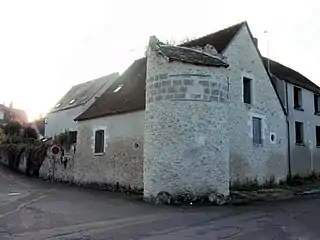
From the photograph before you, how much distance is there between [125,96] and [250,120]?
23.4 ft

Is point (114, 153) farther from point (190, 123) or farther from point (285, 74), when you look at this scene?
point (285, 74)

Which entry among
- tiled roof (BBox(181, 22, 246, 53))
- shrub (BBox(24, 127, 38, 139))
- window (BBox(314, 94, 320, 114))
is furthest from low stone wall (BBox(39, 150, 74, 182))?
window (BBox(314, 94, 320, 114))

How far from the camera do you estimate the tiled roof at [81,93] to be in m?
33.2

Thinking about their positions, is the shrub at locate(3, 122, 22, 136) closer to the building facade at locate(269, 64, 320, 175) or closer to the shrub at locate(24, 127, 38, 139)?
the shrub at locate(24, 127, 38, 139)

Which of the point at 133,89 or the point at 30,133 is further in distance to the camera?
the point at 30,133

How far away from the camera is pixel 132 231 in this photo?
9.20 metres

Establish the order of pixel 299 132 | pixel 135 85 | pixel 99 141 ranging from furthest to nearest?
pixel 299 132 < pixel 135 85 < pixel 99 141

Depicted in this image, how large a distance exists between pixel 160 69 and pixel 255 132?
7.69 meters

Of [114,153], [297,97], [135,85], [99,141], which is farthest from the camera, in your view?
[297,97]

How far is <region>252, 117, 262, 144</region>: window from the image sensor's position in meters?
21.3

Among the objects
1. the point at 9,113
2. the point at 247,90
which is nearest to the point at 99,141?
the point at 247,90

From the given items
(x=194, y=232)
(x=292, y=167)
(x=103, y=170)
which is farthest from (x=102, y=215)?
(x=292, y=167)

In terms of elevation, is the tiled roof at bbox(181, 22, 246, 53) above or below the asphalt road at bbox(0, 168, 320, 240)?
above

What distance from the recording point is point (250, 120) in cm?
2095
